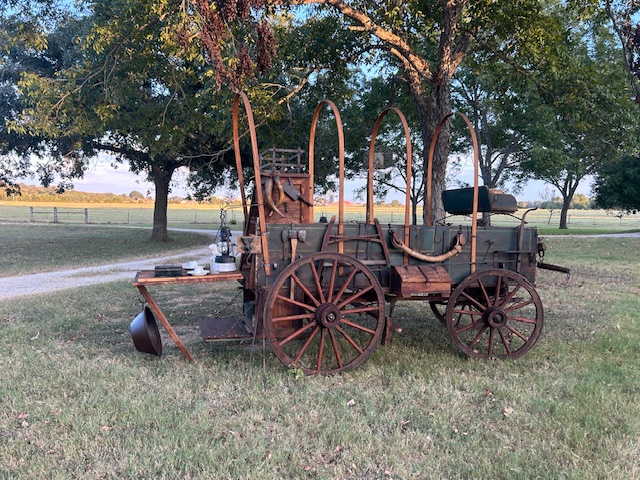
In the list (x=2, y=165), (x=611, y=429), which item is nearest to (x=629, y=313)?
(x=611, y=429)

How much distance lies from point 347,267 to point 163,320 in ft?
6.16

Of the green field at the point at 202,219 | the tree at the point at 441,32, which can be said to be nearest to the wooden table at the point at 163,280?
the tree at the point at 441,32

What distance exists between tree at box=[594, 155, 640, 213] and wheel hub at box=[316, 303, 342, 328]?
91.5ft

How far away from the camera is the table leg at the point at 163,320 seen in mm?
4844

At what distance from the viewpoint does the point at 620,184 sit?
29.0 metres

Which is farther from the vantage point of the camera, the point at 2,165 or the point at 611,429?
the point at 2,165

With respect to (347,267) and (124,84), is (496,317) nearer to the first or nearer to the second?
(347,267)

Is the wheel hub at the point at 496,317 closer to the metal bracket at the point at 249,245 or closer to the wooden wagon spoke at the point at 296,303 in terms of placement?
the wooden wagon spoke at the point at 296,303

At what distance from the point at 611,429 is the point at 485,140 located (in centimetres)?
2157

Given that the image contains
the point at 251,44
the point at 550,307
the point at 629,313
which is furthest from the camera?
the point at 251,44

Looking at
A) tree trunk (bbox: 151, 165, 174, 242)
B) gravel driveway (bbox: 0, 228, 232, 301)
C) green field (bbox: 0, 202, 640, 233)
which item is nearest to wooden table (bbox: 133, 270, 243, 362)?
gravel driveway (bbox: 0, 228, 232, 301)

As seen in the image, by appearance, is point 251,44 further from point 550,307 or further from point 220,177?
point 220,177

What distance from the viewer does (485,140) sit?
23672 mm

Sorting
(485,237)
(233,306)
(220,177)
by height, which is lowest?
(233,306)
